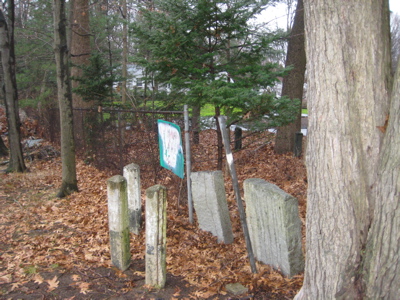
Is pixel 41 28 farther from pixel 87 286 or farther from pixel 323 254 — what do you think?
pixel 323 254

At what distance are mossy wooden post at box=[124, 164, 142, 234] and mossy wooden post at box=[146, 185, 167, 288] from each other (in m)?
1.69

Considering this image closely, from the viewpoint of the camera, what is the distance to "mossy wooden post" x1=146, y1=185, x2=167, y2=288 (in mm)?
3621

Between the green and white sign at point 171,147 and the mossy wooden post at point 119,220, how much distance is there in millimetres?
1524

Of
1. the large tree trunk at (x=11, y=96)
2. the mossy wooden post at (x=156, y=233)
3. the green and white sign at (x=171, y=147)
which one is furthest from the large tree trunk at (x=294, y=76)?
the mossy wooden post at (x=156, y=233)

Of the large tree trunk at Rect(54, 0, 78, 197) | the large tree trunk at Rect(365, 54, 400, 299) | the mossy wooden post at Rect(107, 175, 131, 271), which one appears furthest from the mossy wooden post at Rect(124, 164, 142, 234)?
the large tree trunk at Rect(365, 54, 400, 299)

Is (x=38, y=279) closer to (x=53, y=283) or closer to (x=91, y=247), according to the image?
(x=53, y=283)

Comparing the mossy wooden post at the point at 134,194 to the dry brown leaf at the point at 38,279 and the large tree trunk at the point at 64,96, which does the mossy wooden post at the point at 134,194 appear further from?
the large tree trunk at the point at 64,96

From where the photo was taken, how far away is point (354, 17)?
2605 millimetres

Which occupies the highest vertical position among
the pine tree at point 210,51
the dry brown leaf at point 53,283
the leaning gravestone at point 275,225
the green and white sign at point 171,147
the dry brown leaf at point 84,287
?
the pine tree at point 210,51

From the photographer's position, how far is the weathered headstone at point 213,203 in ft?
16.5

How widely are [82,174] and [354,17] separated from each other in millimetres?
8373

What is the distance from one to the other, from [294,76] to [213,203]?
7474 mm

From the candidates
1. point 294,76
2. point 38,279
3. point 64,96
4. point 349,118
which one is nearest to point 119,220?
point 38,279

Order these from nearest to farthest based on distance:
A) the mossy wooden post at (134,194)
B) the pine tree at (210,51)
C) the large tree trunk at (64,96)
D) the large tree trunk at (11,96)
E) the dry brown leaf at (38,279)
A: the dry brown leaf at (38,279) → the mossy wooden post at (134,194) → the pine tree at (210,51) → the large tree trunk at (64,96) → the large tree trunk at (11,96)
